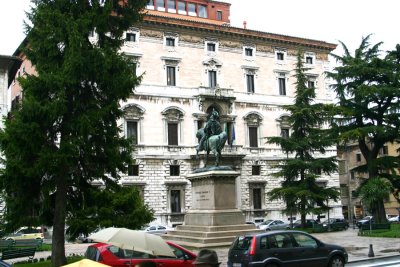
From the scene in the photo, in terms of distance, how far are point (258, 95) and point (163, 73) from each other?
10086 millimetres

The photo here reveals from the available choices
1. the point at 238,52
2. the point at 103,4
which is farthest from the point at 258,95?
the point at 103,4

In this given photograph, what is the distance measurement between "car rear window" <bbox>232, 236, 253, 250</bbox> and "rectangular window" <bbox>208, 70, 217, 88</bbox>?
32379 millimetres

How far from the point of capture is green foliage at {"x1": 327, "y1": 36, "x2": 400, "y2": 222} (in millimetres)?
31359

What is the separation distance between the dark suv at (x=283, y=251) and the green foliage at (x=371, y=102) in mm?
18705

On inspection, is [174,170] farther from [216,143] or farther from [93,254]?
[93,254]

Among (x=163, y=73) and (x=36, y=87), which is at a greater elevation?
(x=163, y=73)

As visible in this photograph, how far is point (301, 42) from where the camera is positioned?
163 ft

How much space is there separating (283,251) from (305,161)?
22.3m

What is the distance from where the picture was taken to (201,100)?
43.2 meters

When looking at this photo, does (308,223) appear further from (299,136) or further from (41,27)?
(41,27)

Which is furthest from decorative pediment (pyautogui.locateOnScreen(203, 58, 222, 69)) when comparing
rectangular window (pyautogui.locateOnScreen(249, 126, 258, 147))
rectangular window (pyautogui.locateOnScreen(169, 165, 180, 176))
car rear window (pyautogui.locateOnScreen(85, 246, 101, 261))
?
car rear window (pyautogui.locateOnScreen(85, 246, 101, 261))

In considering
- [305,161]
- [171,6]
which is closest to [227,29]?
[171,6]

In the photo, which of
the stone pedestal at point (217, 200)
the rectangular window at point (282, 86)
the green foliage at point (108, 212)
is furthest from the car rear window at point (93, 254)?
the rectangular window at point (282, 86)

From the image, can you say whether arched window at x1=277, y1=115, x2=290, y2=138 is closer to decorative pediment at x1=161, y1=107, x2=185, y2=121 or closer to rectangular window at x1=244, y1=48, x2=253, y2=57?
rectangular window at x1=244, y1=48, x2=253, y2=57
